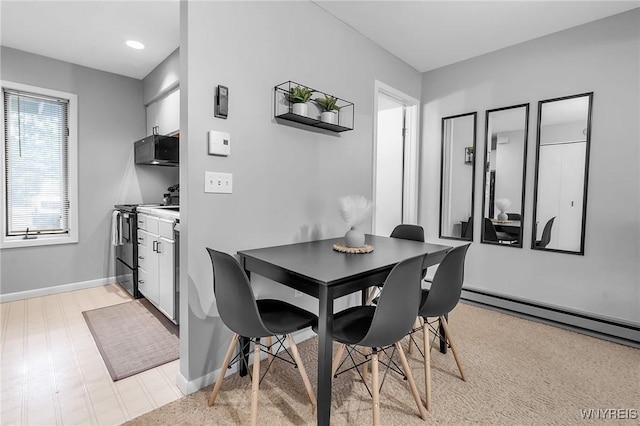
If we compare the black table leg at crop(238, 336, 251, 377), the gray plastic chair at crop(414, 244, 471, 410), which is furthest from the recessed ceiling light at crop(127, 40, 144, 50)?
the gray plastic chair at crop(414, 244, 471, 410)

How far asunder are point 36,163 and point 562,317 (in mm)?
5342

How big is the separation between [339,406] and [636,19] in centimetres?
345

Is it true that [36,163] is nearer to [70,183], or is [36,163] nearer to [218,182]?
[70,183]

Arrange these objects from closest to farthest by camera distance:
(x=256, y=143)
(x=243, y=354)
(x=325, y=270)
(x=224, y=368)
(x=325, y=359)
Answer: (x=325, y=359), (x=325, y=270), (x=224, y=368), (x=243, y=354), (x=256, y=143)

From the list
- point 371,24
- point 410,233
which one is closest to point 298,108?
point 371,24

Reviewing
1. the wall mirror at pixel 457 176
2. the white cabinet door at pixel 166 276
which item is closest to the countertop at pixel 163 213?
the white cabinet door at pixel 166 276

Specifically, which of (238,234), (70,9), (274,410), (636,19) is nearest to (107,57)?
(70,9)

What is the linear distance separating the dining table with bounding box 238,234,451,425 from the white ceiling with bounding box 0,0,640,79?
151 cm

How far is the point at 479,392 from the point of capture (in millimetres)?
1801

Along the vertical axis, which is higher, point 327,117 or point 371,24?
point 371,24

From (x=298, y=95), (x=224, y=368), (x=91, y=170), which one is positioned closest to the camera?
(x=224, y=368)

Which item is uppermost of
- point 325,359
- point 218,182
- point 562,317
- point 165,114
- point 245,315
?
point 165,114

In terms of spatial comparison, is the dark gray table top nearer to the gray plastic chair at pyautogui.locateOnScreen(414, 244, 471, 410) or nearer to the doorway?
the gray plastic chair at pyautogui.locateOnScreen(414, 244, 471, 410)

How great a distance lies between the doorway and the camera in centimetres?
363
